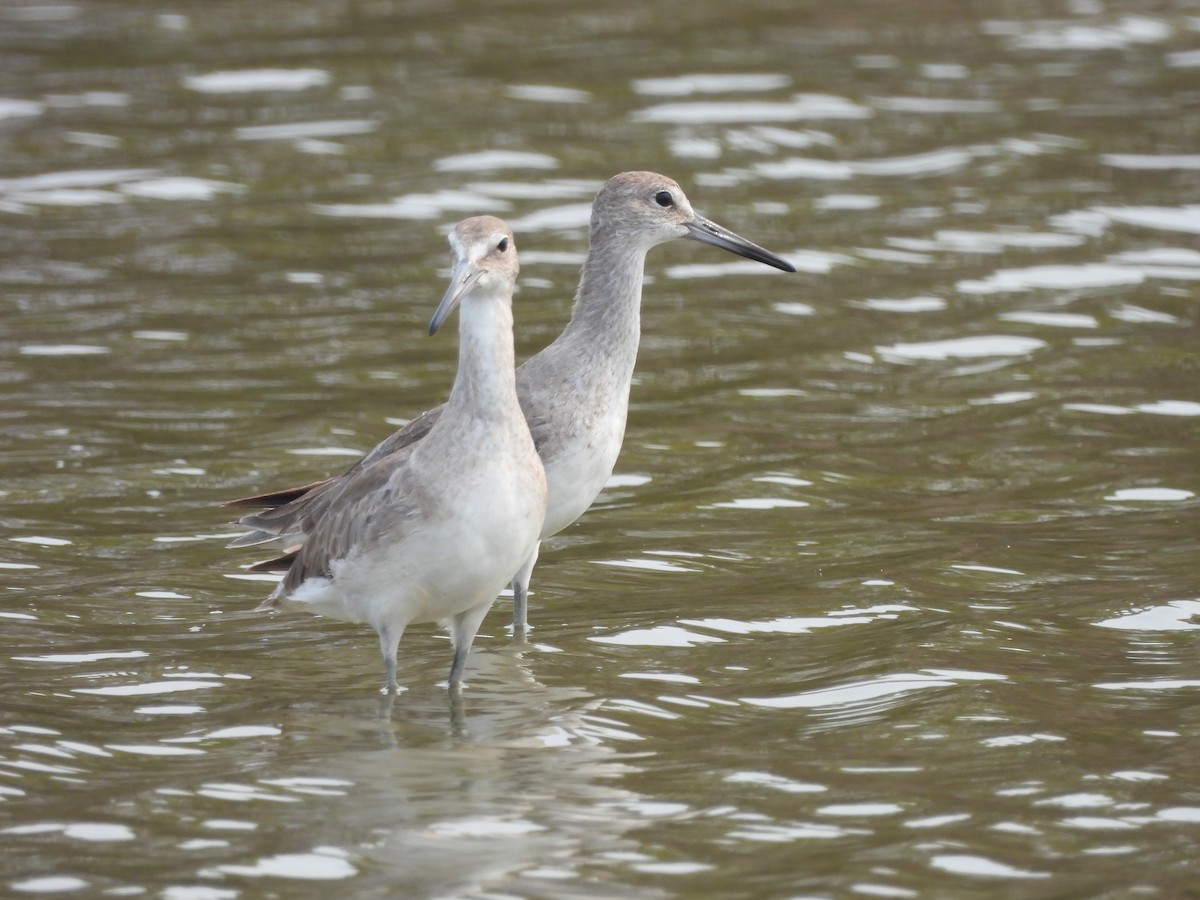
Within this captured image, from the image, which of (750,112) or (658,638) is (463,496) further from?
(750,112)

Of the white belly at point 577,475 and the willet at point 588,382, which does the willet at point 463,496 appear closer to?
the willet at point 588,382

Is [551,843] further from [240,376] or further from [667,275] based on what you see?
[667,275]

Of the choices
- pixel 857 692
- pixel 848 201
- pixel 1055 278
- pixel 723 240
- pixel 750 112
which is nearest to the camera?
pixel 857 692

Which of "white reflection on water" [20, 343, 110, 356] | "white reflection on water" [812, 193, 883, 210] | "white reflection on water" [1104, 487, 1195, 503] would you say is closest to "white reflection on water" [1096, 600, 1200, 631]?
"white reflection on water" [1104, 487, 1195, 503]

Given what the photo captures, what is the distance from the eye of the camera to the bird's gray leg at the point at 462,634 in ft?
25.5

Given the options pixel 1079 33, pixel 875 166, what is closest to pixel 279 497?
pixel 875 166

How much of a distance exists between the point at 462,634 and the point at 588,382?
4.64 feet

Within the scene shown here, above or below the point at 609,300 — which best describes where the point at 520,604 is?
below

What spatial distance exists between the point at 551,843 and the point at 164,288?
844 cm

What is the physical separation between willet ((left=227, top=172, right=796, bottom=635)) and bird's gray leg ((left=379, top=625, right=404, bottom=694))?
0.75 meters

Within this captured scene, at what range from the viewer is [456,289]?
6949 mm

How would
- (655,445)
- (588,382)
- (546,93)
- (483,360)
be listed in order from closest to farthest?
1. (483,360)
2. (588,382)
3. (655,445)
4. (546,93)

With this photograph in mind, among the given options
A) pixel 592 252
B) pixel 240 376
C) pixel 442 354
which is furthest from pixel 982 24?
pixel 592 252

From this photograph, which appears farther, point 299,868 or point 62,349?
point 62,349
